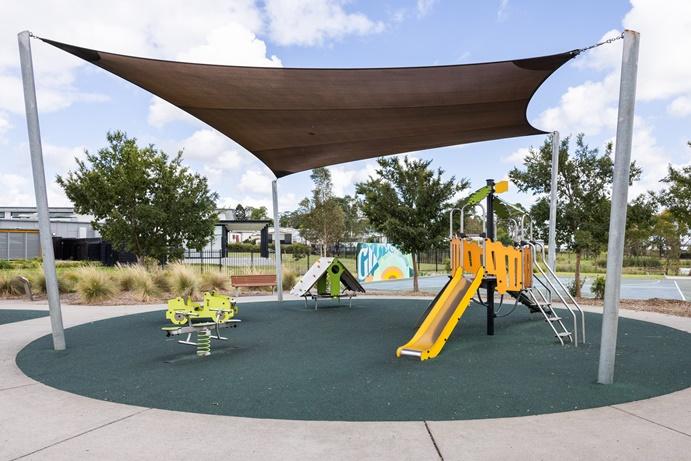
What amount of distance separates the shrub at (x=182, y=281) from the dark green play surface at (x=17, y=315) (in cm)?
340

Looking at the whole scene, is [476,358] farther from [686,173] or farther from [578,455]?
[686,173]

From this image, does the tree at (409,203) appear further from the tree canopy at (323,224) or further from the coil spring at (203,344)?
the tree canopy at (323,224)

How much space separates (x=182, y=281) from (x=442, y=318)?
29.1ft

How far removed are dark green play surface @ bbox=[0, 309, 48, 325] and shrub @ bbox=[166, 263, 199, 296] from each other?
11.2ft

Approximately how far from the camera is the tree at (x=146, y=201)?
1594 centimetres

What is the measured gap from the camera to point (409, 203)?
14922 mm

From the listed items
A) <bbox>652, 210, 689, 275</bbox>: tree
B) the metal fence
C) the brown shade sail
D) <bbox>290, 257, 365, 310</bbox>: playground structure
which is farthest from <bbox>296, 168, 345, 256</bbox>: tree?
the brown shade sail

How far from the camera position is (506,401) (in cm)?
425

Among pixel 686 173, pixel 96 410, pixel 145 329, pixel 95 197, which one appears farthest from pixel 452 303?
pixel 95 197

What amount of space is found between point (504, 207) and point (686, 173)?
7365 mm

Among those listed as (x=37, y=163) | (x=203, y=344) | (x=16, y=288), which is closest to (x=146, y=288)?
(x=16, y=288)

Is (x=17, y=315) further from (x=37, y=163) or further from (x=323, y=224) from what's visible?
(x=323, y=224)

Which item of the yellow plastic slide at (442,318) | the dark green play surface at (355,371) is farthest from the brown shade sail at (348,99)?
the dark green play surface at (355,371)

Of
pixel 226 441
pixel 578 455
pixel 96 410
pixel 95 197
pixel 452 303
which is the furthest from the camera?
pixel 95 197
